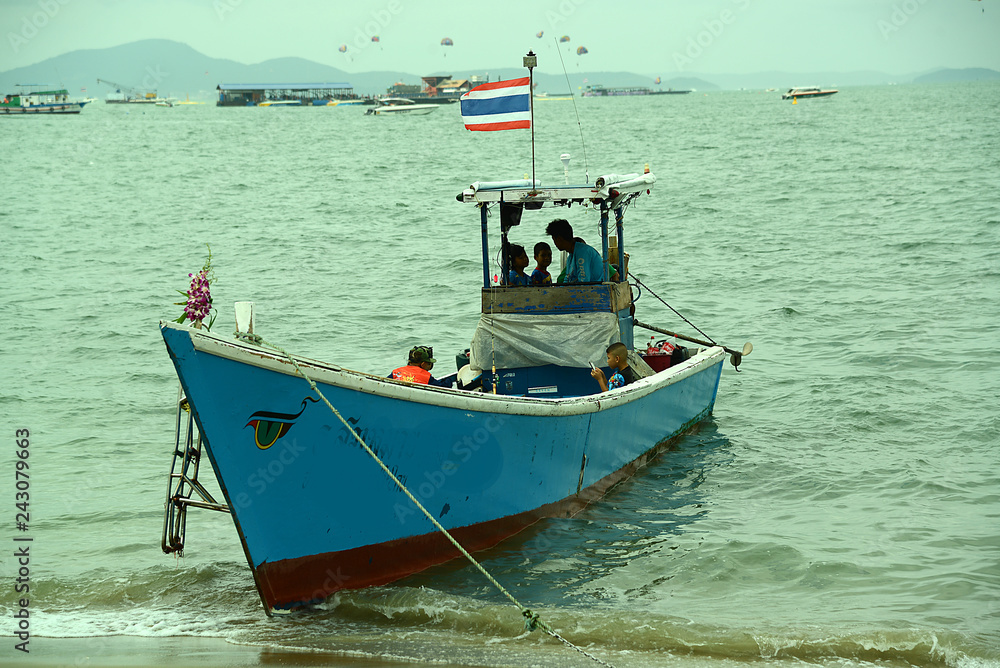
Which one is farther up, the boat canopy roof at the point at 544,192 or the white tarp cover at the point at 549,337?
the boat canopy roof at the point at 544,192

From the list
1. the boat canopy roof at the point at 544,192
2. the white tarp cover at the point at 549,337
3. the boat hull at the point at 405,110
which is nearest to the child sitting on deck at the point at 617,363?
the white tarp cover at the point at 549,337

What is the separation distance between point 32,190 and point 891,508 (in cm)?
4345

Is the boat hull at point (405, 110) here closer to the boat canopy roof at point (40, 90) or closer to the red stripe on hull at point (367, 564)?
the boat canopy roof at point (40, 90)

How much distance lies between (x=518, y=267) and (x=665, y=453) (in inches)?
113

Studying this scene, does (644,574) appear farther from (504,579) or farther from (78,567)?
(78,567)

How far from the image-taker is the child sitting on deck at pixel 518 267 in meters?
9.20

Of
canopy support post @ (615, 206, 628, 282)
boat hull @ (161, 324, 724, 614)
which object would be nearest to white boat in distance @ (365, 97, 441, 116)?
canopy support post @ (615, 206, 628, 282)

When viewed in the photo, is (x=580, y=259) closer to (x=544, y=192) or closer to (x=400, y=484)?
(x=544, y=192)

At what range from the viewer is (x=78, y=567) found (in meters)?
7.96

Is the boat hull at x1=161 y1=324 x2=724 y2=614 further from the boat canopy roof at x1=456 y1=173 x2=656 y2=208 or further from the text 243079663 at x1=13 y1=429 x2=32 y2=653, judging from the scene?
the boat canopy roof at x1=456 y1=173 x2=656 y2=208

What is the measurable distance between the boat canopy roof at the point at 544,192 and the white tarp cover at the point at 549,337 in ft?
3.55

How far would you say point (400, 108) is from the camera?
444ft

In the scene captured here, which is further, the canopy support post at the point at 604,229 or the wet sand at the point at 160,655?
the canopy support post at the point at 604,229

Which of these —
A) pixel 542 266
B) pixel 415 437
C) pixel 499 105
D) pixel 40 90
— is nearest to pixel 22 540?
pixel 415 437
